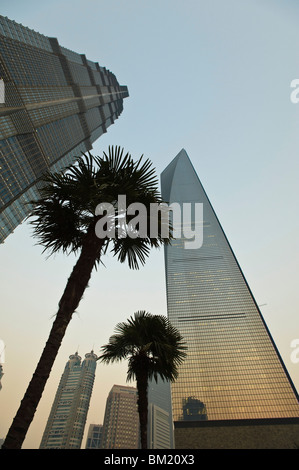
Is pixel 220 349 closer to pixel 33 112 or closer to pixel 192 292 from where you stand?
pixel 192 292

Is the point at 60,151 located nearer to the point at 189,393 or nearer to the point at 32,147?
the point at 32,147

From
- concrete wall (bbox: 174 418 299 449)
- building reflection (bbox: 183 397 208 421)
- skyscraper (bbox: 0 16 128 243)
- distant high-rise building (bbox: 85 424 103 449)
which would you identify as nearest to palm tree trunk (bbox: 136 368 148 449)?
concrete wall (bbox: 174 418 299 449)

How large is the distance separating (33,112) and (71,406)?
184 metres

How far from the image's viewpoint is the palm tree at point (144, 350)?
369 inches

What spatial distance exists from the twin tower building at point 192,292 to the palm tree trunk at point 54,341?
182 ft

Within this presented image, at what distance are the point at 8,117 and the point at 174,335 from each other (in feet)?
276

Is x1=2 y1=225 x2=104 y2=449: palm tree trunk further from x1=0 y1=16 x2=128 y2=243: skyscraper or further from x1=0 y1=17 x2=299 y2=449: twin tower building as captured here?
x1=0 y1=17 x2=299 y2=449: twin tower building

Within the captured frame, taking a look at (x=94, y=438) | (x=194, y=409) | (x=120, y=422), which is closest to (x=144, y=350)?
(x=194, y=409)

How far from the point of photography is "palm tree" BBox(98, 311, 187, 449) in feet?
30.8

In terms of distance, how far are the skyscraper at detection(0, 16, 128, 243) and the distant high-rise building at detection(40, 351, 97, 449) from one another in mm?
146591

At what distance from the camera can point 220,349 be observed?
269 ft

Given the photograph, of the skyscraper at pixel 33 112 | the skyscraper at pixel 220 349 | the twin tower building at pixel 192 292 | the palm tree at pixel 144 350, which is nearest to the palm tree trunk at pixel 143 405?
the palm tree at pixel 144 350

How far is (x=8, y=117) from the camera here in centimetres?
7075
